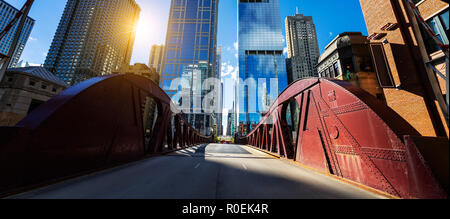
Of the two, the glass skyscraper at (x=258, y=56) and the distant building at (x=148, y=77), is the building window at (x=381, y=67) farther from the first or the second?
the glass skyscraper at (x=258, y=56)

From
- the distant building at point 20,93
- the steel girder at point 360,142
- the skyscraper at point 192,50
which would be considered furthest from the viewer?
the skyscraper at point 192,50

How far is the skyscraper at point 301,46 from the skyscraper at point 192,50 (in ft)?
183

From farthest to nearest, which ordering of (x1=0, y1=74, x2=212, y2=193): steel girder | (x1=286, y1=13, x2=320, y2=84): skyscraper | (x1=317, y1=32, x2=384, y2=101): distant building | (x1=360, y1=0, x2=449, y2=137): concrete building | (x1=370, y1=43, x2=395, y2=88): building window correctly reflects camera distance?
(x1=286, y1=13, x2=320, y2=84): skyscraper
(x1=317, y1=32, x2=384, y2=101): distant building
(x1=370, y1=43, x2=395, y2=88): building window
(x1=360, y1=0, x2=449, y2=137): concrete building
(x1=0, y1=74, x2=212, y2=193): steel girder

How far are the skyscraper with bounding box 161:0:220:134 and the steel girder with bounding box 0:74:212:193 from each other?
8544cm

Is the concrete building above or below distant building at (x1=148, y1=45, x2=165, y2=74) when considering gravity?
below

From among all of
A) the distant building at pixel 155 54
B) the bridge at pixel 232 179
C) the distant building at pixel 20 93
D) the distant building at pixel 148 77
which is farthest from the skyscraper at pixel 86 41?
the bridge at pixel 232 179

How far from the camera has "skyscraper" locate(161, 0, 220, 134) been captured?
313ft

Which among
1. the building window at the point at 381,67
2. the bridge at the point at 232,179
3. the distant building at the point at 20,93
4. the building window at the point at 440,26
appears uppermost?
the distant building at the point at 20,93

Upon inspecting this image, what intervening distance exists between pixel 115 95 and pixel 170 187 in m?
6.08

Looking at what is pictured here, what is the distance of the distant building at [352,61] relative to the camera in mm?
20656

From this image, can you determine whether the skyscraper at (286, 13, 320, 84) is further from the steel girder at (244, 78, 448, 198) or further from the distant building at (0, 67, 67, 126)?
the distant building at (0, 67, 67, 126)

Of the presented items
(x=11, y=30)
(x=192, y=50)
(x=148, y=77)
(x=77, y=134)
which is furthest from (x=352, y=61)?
(x=11, y=30)

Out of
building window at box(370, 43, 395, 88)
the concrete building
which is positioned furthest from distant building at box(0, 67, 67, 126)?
the concrete building

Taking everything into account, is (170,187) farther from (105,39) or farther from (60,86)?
(105,39)
